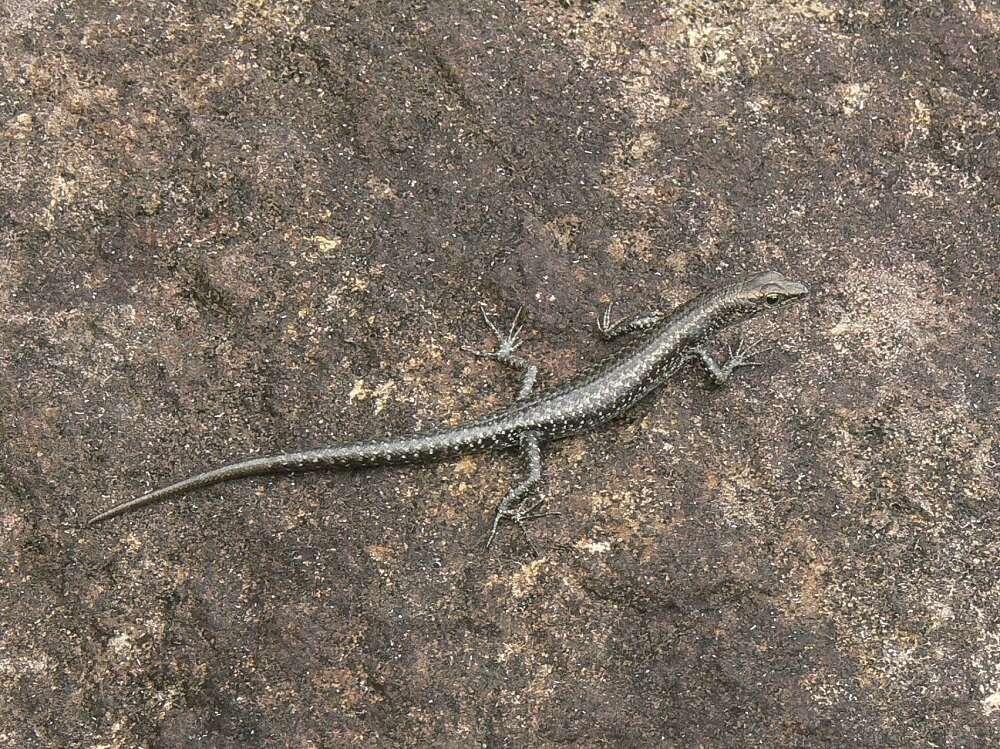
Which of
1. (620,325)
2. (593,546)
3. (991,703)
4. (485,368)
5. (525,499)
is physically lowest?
(991,703)

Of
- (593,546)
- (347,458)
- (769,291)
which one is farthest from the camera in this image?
(769,291)

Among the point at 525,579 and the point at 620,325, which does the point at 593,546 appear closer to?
the point at 525,579

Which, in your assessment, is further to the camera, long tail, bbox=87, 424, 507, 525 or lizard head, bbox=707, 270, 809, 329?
lizard head, bbox=707, 270, 809, 329

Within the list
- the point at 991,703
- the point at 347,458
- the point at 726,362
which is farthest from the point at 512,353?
the point at 991,703

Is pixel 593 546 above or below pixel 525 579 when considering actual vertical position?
above

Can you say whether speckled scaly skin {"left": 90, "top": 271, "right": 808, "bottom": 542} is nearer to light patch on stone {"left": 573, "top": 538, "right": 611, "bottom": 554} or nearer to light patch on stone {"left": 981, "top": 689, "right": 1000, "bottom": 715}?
light patch on stone {"left": 573, "top": 538, "right": 611, "bottom": 554}

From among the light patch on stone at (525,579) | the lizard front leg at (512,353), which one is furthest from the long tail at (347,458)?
the light patch on stone at (525,579)

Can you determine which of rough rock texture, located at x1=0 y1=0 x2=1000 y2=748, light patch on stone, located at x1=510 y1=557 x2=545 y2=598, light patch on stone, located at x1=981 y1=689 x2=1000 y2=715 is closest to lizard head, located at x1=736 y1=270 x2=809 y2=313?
rough rock texture, located at x1=0 y1=0 x2=1000 y2=748

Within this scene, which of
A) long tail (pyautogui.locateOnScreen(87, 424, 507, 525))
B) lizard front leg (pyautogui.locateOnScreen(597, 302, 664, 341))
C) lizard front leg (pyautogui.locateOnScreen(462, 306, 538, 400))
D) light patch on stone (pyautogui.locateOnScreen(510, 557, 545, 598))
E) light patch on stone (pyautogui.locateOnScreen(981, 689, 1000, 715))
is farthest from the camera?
lizard front leg (pyautogui.locateOnScreen(597, 302, 664, 341))
